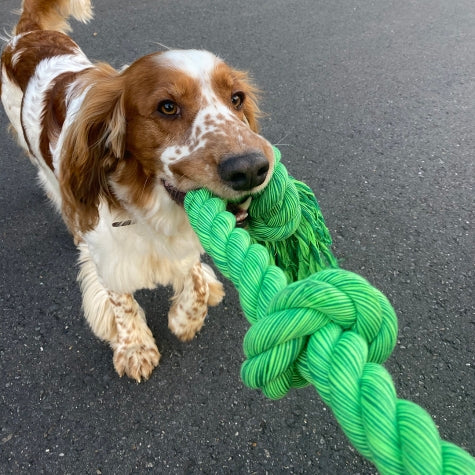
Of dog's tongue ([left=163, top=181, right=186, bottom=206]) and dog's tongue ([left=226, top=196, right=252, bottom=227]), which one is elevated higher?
dog's tongue ([left=226, top=196, right=252, bottom=227])

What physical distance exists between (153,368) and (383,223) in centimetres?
179

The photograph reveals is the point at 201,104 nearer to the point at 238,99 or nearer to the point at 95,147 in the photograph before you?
the point at 238,99

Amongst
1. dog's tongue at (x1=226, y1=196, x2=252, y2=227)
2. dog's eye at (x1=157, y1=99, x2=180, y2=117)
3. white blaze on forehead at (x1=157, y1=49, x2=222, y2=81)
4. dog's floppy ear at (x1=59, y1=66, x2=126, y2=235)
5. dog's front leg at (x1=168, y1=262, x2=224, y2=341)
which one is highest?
white blaze on forehead at (x1=157, y1=49, x2=222, y2=81)

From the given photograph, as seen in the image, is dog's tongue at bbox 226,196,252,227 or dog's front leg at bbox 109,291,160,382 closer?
dog's tongue at bbox 226,196,252,227

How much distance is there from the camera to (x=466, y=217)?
10.2 feet

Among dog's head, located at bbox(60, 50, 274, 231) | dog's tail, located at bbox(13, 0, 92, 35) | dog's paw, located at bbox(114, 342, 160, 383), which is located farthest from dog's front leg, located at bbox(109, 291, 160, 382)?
dog's tail, located at bbox(13, 0, 92, 35)

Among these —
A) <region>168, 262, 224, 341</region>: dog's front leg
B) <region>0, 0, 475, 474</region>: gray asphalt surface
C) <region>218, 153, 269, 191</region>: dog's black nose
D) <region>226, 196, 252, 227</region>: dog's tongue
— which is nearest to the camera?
<region>218, 153, 269, 191</region>: dog's black nose

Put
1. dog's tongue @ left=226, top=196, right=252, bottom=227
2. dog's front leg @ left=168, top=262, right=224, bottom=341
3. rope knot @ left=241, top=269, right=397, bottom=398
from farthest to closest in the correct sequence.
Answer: dog's front leg @ left=168, top=262, right=224, bottom=341, dog's tongue @ left=226, top=196, right=252, bottom=227, rope knot @ left=241, top=269, right=397, bottom=398

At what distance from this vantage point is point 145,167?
73.5 inches

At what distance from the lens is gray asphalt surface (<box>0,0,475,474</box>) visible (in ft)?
6.87

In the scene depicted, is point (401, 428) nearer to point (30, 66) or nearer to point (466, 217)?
point (466, 217)

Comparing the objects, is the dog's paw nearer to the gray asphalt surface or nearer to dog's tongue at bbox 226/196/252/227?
the gray asphalt surface

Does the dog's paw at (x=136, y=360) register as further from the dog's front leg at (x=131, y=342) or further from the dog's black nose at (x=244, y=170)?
the dog's black nose at (x=244, y=170)

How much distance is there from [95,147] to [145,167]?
25 cm
